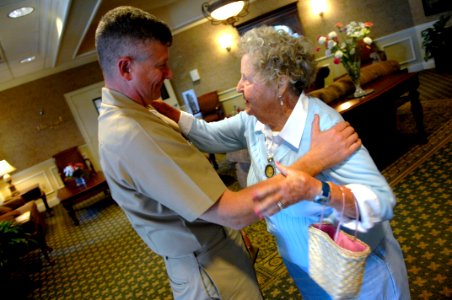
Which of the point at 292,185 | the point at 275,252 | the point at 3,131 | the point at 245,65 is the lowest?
the point at 275,252

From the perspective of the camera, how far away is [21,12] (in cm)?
382

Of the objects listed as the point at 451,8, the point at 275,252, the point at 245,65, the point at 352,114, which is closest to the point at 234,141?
the point at 245,65

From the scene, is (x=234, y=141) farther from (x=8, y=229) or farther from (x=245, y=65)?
(x=8, y=229)

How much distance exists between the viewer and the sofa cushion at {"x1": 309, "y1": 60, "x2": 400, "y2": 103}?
3.44 metres

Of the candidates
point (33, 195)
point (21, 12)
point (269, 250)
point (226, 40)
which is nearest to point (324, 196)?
point (269, 250)

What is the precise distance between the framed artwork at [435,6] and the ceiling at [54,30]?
4.96 m

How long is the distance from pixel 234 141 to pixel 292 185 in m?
0.70

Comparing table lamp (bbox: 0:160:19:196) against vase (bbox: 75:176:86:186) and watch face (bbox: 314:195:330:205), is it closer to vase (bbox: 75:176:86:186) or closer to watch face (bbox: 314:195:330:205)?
vase (bbox: 75:176:86:186)

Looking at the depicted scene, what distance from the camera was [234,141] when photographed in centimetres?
157

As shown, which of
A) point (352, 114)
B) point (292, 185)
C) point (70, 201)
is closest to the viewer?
point (292, 185)

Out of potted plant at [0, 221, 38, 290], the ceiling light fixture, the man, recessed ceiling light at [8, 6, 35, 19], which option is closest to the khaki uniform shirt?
the man

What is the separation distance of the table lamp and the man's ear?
6668 mm

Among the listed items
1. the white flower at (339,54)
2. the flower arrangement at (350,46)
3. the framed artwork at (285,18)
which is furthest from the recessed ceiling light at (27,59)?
the white flower at (339,54)

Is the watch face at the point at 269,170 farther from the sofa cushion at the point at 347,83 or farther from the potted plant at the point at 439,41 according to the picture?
the potted plant at the point at 439,41
